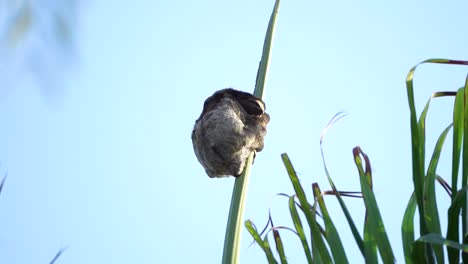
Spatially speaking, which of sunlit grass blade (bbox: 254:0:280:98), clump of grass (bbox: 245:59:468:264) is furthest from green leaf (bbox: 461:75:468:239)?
sunlit grass blade (bbox: 254:0:280:98)

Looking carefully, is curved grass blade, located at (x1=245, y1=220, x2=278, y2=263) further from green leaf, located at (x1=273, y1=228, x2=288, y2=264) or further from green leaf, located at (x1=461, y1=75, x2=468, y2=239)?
green leaf, located at (x1=461, y1=75, x2=468, y2=239)

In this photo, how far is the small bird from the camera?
3133mm

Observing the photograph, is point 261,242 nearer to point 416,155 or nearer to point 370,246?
point 370,246

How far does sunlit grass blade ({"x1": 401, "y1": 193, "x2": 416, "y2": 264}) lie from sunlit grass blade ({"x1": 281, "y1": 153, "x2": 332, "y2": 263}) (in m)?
0.28

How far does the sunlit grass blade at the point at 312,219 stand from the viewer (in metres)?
2.88

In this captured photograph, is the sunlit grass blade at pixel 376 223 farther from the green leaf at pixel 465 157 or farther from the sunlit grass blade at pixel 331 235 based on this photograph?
the green leaf at pixel 465 157

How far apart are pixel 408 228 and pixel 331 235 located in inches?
10.9

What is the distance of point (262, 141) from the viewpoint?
323 cm

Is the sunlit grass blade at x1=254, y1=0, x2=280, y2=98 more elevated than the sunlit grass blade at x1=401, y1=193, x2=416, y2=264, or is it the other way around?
the sunlit grass blade at x1=254, y1=0, x2=280, y2=98

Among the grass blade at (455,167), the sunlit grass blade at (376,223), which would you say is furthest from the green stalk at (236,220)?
the grass blade at (455,167)

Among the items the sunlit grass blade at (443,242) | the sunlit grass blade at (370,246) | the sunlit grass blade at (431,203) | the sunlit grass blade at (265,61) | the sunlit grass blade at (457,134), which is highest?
the sunlit grass blade at (265,61)

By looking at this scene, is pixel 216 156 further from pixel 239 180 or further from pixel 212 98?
pixel 239 180

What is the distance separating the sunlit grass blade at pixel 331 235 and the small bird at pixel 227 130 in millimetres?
310

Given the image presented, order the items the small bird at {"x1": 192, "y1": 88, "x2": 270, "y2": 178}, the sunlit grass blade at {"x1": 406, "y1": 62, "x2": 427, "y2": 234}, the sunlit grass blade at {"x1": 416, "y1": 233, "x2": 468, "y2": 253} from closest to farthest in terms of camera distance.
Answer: the sunlit grass blade at {"x1": 416, "y1": 233, "x2": 468, "y2": 253}
the sunlit grass blade at {"x1": 406, "y1": 62, "x2": 427, "y2": 234}
the small bird at {"x1": 192, "y1": 88, "x2": 270, "y2": 178}
